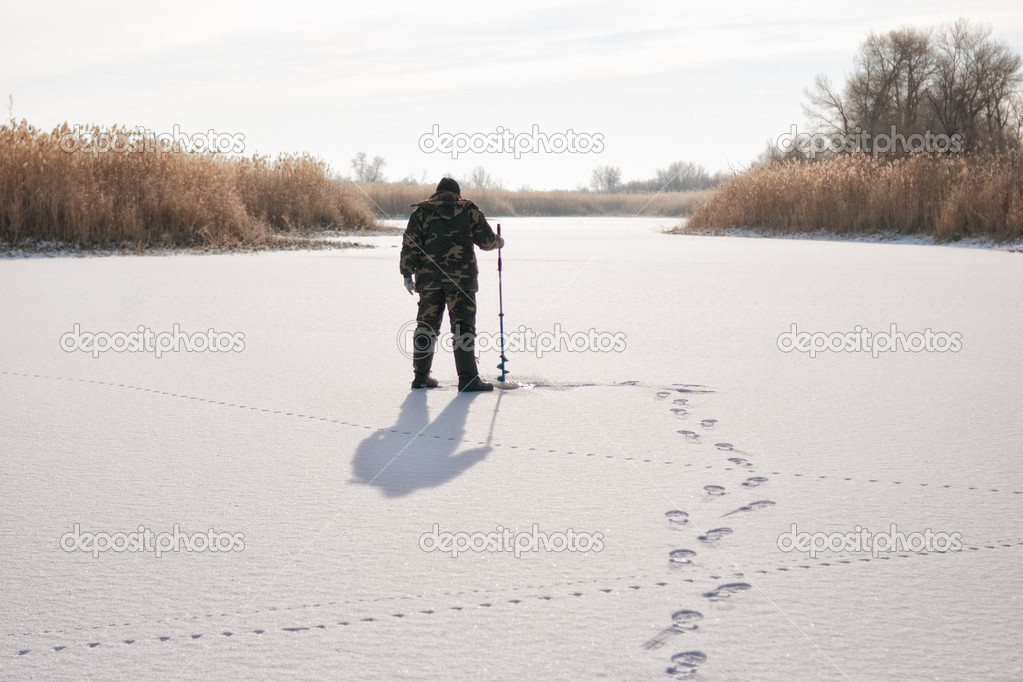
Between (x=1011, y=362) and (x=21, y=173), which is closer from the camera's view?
(x=1011, y=362)

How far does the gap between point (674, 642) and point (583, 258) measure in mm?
16629

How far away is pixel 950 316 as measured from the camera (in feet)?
32.9

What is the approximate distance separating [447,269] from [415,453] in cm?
190

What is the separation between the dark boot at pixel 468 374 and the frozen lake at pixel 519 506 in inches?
6.4

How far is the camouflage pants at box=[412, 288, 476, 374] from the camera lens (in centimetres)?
664

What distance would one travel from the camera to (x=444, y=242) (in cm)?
662

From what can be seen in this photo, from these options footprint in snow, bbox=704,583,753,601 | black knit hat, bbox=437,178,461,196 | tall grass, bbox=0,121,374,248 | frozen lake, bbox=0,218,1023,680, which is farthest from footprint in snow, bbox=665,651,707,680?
tall grass, bbox=0,121,374,248

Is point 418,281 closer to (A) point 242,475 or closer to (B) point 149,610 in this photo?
(A) point 242,475

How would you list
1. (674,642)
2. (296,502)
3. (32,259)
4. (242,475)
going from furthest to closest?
1. (32,259)
2. (242,475)
3. (296,502)
4. (674,642)

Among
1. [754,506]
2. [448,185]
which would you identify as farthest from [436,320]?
[754,506]

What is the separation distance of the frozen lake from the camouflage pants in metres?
0.25

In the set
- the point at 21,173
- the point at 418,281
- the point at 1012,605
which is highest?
the point at 21,173

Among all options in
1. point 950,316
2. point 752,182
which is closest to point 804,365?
A: point 950,316

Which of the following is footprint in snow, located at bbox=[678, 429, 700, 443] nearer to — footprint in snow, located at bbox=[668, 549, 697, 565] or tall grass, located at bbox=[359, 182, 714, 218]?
footprint in snow, located at bbox=[668, 549, 697, 565]
